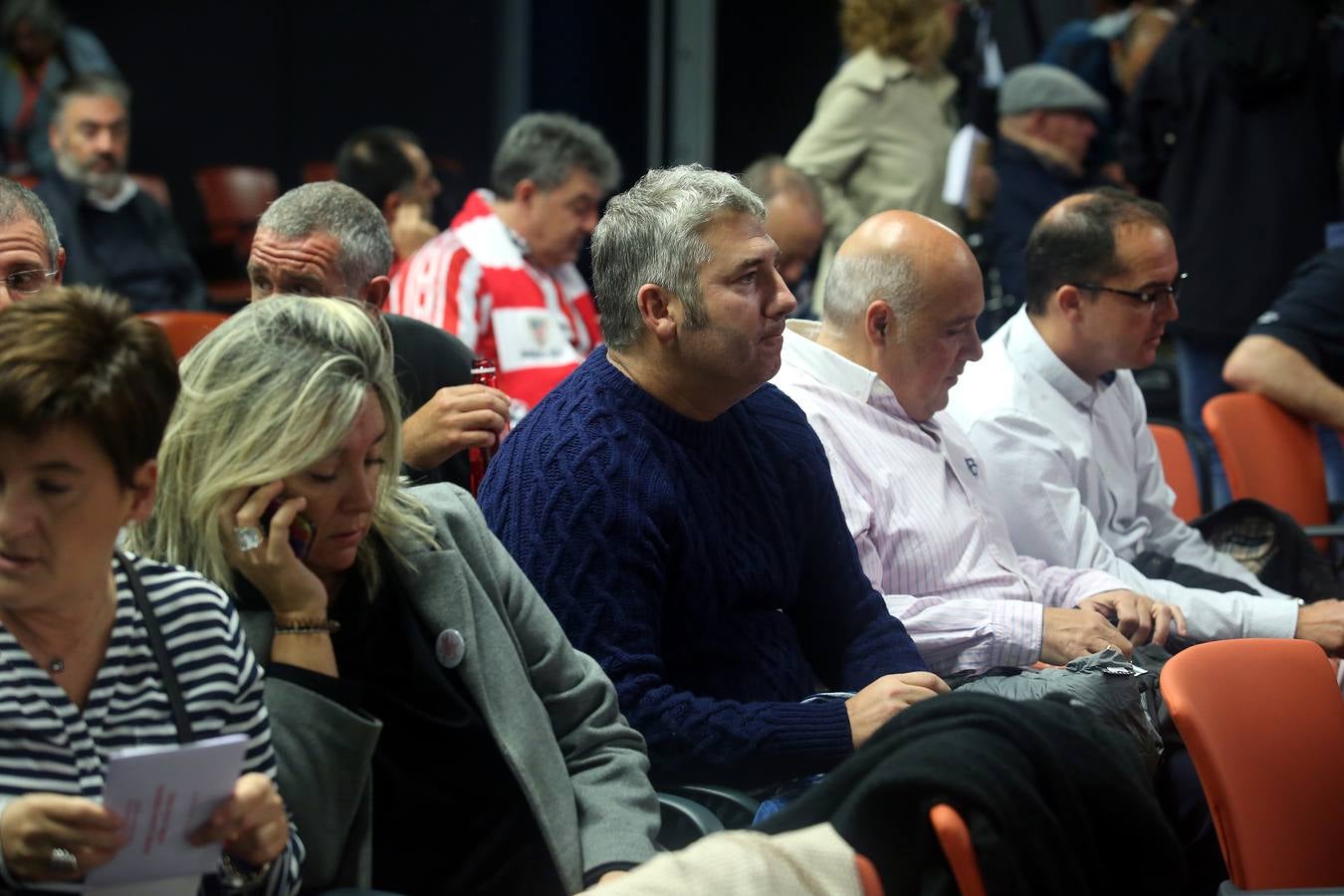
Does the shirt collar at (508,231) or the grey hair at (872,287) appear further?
the shirt collar at (508,231)

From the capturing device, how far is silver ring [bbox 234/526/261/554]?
193 cm

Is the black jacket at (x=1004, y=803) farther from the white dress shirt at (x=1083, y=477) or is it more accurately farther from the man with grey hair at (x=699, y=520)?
the white dress shirt at (x=1083, y=477)

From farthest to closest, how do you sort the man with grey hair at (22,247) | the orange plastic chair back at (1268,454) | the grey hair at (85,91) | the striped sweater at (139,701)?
the grey hair at (85,91) → the orange plastic chair back at (1268,454) → the man with grey hair at (22,247) → the striped sweater at (139,701)

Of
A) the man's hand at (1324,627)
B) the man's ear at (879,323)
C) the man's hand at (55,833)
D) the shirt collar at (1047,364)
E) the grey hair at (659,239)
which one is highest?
the grey hair at (659,239)

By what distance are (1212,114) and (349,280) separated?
3439 millimetres

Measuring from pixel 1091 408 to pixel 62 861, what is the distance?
9.09 ft

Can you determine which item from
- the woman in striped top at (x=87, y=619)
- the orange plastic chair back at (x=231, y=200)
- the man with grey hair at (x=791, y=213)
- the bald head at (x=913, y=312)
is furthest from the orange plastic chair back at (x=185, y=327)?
the orange plastic chair back at (x=231, y=200)

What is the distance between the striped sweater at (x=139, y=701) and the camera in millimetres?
1661

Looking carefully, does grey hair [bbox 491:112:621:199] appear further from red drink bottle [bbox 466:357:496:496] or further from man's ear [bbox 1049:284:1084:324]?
red drink bottle [bbox 466:357:496:496]

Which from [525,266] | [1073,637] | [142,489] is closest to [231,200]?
[525,266]

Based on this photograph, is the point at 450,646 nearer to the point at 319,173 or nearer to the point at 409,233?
the point at 409,233

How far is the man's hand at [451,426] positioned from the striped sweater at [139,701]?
1.12 metres

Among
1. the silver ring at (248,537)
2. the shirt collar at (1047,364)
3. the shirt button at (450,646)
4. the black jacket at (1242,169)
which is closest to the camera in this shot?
the silver ring at (248,537)

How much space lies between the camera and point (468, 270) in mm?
4473
